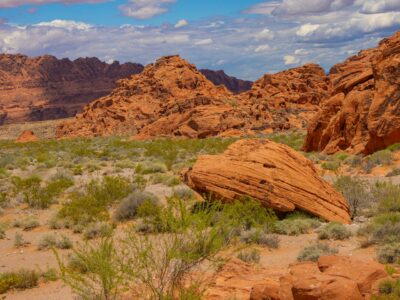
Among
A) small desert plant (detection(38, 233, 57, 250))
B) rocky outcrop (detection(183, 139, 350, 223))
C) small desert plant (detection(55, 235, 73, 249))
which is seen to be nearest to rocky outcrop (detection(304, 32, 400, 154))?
rocky outcrop (detection(183, 139, 350, 223))

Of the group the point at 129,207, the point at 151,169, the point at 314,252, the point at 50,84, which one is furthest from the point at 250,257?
the point at 50,84

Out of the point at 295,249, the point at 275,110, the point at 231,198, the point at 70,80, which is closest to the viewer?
the point at 295,249

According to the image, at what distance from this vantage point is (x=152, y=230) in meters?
→ 12.0

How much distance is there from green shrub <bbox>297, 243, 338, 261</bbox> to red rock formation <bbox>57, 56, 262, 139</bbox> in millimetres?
39493

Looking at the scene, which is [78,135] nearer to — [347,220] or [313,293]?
[347,220]

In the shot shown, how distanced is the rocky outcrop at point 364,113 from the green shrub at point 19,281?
17099mm

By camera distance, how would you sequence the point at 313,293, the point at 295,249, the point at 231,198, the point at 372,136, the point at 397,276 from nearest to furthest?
the point at 313,293 < the point at 397,276 < the point at 295,249 < the point at 231,198 < the point at 372,136

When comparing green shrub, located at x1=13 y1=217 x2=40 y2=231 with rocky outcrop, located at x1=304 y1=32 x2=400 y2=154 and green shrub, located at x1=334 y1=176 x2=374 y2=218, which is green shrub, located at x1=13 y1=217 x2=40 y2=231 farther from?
rocky outcrop, located at x1=304 y1=32 x2=400 y2=154

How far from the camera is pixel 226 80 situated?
153750mm

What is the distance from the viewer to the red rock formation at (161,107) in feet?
168

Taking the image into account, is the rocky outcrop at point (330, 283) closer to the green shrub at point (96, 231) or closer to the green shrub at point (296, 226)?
the green shrub at point (296, 226)

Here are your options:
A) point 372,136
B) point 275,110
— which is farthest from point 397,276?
point 275,110

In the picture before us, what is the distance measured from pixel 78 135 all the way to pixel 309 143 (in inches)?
1632

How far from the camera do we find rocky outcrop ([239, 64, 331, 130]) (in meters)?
54.2
